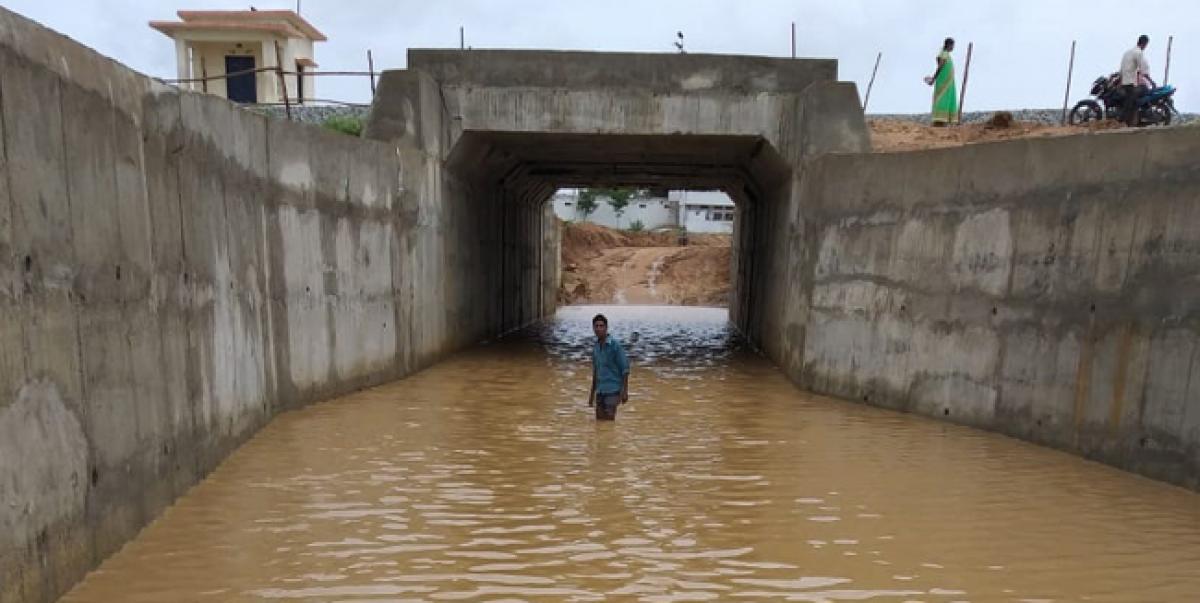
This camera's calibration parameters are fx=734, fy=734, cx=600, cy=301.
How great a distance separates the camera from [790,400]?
35.4 ft

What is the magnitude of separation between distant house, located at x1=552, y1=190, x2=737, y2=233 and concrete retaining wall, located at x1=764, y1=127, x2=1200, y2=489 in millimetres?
46225

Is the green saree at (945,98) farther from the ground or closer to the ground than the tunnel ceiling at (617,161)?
farther from the ground

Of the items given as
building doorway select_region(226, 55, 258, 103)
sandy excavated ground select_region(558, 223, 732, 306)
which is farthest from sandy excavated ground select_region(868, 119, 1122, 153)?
building doorway select_region(226, 55, 258, 103)

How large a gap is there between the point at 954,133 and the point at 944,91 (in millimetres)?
1548

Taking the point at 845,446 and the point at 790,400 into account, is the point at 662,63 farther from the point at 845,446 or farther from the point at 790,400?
the point at 845,446

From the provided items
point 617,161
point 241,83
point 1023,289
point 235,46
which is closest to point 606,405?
point 1023,289

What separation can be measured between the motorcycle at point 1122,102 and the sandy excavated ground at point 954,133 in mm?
391

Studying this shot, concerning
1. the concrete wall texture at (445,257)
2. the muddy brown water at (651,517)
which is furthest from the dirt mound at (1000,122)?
the muddy brown water at (651,517)

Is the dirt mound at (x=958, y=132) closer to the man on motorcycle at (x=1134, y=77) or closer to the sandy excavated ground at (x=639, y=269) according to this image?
the man on motorcycle at (x=1134, y=77)

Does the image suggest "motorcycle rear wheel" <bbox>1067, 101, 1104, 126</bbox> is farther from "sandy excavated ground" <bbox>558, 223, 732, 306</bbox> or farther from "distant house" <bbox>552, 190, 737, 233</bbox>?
"distant house" <bbox>552, 190, 737, 233</bbox>

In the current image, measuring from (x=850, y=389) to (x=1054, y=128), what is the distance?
730cm

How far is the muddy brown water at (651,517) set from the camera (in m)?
4.56

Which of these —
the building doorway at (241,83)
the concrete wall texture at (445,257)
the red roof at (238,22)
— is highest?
the red roof at (238,22)

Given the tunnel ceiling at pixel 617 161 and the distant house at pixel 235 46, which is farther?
the distant house at pixel 235 46
